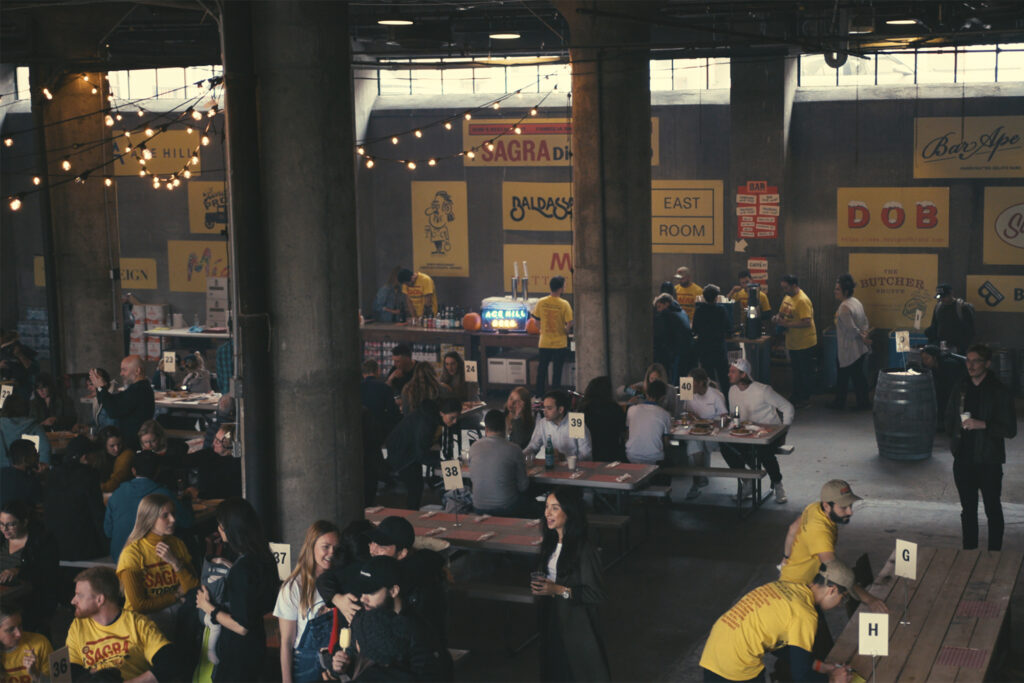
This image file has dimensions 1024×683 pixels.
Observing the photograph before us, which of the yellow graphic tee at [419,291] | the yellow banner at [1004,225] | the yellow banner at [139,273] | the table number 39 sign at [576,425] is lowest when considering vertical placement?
the table number 39 sign at [576,425]

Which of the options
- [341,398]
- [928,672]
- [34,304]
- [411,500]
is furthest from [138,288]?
[928,672]

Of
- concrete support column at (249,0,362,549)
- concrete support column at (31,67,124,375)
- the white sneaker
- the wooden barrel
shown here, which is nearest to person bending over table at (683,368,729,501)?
the white sneaker

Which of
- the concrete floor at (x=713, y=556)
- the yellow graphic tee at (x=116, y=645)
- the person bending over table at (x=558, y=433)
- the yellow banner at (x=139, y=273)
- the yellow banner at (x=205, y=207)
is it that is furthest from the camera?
the yellow banner at (x=139, y=273)

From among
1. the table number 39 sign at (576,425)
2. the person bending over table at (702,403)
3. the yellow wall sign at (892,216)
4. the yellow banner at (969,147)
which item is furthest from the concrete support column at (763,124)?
the table number 39 sign at (576,425)

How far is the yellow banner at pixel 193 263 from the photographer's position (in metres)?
21.5

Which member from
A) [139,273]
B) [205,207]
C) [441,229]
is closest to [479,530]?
[441,229]

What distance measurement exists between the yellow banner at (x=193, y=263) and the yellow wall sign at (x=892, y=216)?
10.6 metres

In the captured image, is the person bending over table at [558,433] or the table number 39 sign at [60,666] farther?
the person bending over table at [558,433]

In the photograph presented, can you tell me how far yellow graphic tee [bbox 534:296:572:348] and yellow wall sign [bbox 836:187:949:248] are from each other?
459 cm

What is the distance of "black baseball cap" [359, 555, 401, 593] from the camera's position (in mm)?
5715

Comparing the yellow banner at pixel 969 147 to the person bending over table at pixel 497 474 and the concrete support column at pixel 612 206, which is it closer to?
the concrete support column at pixel 612 206

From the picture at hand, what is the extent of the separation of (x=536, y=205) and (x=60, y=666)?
14.8m

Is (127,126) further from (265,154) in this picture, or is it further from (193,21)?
(265,154)

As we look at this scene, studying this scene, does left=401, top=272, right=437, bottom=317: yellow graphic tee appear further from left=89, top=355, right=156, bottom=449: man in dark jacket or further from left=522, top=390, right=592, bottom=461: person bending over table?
left=522, top=390, right=592, bottom=461: person bending over table
